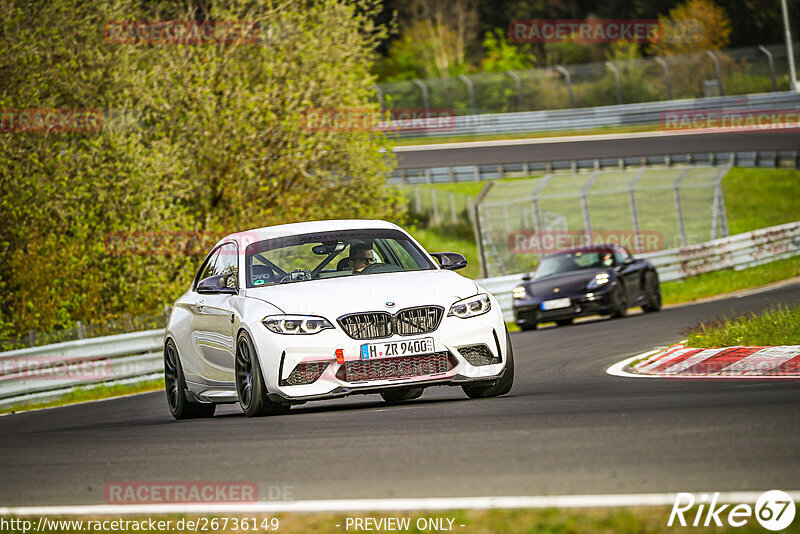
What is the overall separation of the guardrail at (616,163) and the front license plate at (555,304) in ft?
71.3

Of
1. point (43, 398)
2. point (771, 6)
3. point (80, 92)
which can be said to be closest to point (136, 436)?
point (43, 398)

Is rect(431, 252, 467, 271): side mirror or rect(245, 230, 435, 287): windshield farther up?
rect(245, 230, 435, 287): windshield

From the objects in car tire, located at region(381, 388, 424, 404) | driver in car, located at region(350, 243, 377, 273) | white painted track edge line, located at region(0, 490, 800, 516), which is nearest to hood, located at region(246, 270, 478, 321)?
Answer: driver in car, located at region(350, 243, 377, 273)

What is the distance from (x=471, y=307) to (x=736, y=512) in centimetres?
477

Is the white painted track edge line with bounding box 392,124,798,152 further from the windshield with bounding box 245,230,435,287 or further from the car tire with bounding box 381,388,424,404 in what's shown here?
the windshield with bounding box 245,230,435,287

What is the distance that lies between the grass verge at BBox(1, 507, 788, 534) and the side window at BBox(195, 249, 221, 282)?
6050 mm

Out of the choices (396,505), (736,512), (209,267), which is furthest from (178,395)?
(736,512)

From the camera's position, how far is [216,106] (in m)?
25.8

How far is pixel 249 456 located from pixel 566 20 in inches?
3360

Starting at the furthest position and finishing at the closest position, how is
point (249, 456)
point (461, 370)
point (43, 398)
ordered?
point (43, 398), point (461, 370), point (249, 456)

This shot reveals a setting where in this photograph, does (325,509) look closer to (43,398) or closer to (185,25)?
(43,398)

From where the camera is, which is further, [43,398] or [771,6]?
[771,6]

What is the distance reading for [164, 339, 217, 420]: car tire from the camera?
1130 cm

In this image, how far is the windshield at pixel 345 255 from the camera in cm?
1038
